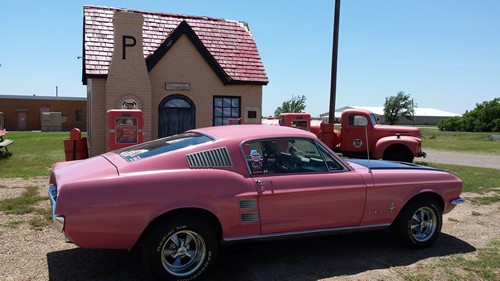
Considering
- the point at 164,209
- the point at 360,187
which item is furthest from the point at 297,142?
the point at 164,209

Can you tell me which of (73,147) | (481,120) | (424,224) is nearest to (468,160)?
(424,224)

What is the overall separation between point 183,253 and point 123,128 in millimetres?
6140

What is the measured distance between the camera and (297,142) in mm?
4637

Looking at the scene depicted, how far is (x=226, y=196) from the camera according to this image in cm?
394

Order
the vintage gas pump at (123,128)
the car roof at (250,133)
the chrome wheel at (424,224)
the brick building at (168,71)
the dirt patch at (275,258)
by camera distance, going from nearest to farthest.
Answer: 1. the dirt patch at (275,258)
2. the car roof at (250,133)
3. the chrome wheel at (424,224)
4. the vintage gas pump at (123,128)
5. the brick building at (168,71)

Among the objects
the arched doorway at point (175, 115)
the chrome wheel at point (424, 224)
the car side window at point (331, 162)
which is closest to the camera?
the car side window at point (331, 162)

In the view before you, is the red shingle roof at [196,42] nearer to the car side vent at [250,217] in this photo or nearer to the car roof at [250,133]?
the car roof at [250,133]

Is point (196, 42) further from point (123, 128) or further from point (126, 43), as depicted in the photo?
point (123, 128)

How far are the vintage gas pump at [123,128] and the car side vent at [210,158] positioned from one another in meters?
5.71

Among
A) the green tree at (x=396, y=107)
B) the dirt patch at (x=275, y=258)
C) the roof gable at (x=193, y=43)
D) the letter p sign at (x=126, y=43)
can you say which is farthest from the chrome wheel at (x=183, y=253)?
the green tree at (x=396, y=107)

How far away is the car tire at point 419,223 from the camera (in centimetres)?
487

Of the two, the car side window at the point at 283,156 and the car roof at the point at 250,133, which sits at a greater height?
the car roof at the point at 250,133

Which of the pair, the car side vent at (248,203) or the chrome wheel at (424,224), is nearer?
the car side vent at (248,203)

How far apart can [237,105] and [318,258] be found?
9532 millimetres
